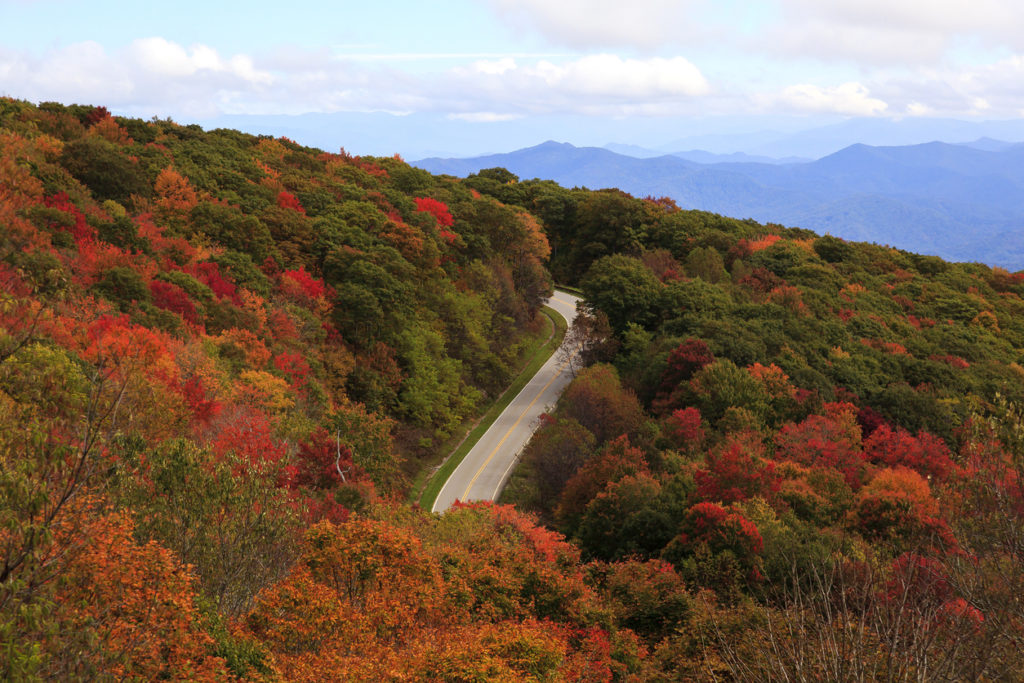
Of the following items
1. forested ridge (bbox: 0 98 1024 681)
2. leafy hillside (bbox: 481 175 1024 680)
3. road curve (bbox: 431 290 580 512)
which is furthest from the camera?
road curve (bbox: 431 290 580 512)

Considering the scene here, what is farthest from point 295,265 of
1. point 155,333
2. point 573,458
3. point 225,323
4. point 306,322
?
point 573,458

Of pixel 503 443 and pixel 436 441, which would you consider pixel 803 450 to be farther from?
pixel 436 441

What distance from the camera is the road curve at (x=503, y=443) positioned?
119 ft

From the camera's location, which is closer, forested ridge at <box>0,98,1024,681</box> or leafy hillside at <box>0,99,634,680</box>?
leafy hillside at <box>0,99,634,680</box>

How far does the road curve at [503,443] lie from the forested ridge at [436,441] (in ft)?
6.08

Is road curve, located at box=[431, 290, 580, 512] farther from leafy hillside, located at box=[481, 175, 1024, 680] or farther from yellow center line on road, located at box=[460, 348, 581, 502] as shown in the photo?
leafy hillside, located at box=[481, 175, 1024, 680]

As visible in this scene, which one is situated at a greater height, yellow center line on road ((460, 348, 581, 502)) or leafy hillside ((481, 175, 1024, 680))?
leafy hillside ((481, 175, 1024, 680))

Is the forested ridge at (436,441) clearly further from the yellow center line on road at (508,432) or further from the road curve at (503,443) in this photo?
the yellow center line on road at (508,432)

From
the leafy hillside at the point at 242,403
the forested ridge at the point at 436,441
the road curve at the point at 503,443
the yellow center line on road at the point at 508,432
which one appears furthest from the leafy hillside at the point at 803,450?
the leafy hillside at the point at 242,403

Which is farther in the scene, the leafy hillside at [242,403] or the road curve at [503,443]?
the road curve at [503,443]

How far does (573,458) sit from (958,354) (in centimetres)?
3352

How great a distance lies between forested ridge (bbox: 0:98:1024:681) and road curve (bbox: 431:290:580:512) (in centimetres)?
185

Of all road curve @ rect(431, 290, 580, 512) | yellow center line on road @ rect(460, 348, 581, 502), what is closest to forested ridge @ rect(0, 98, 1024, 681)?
road curve @ rect(431, 290, 580, 512)

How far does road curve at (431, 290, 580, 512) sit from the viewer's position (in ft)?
119
